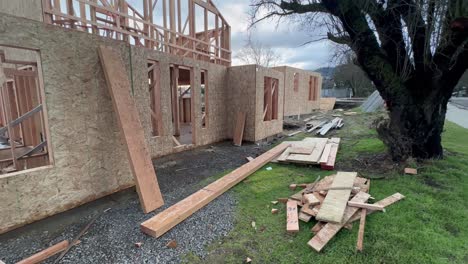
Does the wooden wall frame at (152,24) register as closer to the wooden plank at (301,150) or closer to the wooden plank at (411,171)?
the wooden plank at (301,150)

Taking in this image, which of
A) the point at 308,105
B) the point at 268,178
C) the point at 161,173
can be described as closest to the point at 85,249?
the point at 161,173

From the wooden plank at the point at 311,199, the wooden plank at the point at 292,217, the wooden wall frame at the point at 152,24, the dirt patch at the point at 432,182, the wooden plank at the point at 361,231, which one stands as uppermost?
the wooden wall frame at the point at 152,24

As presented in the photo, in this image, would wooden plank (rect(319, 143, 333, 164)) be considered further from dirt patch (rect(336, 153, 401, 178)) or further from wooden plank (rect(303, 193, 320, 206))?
wooden plank (rect(303, 193, 320, 206))

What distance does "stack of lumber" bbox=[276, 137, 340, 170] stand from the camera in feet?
17.0

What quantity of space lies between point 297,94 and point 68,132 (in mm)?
14237

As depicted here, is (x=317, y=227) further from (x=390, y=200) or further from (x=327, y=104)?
(x=327, y=104)

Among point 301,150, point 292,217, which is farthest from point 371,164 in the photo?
point 292,217

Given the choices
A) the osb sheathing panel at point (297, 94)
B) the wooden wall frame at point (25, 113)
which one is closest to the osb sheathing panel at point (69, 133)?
the wooden wall frame at point (25, 113)

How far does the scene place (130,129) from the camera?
375 centimetres

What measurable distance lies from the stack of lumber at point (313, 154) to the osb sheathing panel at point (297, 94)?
318 inches

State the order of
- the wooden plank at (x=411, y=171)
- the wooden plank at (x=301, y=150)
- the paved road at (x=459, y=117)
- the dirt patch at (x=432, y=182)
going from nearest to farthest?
the dirt patch at (x=432, y=182), the wooden plank at (x=411, y=171), the wooden plank at (x=301, y=150), the paved road at (x=459, y=117)

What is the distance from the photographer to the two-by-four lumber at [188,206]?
2.82m

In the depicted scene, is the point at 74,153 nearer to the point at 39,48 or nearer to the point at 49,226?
the point at 49,226

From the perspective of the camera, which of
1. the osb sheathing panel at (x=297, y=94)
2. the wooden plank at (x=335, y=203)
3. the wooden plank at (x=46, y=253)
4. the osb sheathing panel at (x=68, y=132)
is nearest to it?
the wooden plank at (x=46, y=253)
